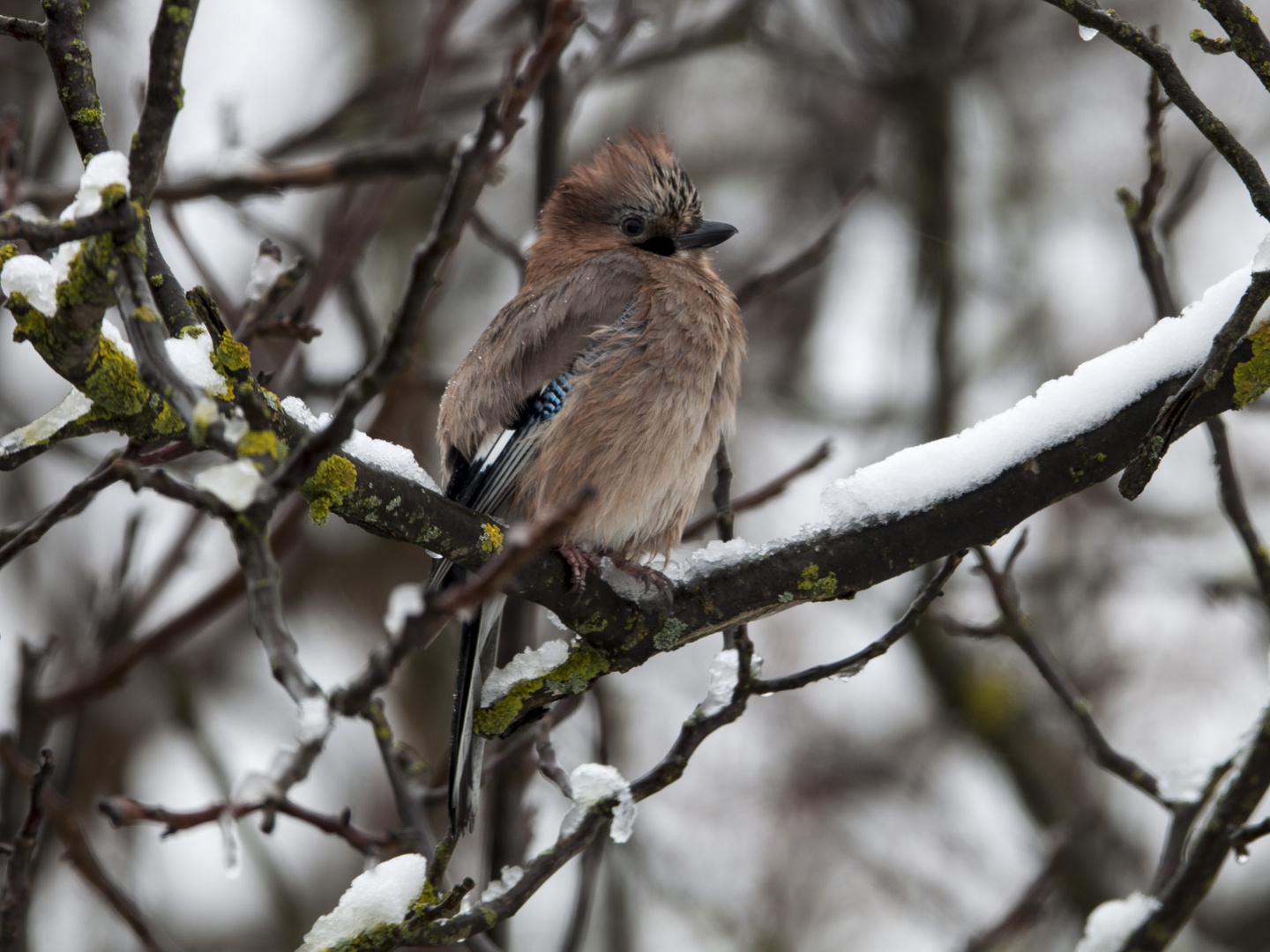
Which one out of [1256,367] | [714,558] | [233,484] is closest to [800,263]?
[714,558]

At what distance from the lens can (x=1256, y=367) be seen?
2.71m

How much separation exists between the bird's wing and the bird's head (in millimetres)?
612

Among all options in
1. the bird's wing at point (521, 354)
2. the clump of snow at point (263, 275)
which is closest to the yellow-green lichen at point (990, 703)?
the bird's wing at point (521, 354)

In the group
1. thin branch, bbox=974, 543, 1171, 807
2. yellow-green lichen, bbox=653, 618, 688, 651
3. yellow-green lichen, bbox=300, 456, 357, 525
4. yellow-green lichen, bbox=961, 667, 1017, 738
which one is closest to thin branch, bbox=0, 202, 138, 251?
yellow-green lichen, bbox=300, 456, 357, 525

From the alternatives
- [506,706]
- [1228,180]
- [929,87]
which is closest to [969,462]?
[506,706]

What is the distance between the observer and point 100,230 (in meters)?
1.79

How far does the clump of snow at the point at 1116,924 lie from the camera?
3207mm

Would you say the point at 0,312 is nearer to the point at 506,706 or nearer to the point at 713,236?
the point at 713,236

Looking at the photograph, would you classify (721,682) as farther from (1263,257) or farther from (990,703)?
(990,703)

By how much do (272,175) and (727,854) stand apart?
5911 millimetres

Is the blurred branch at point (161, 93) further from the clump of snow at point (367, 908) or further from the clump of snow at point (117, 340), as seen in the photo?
the clump of snow at point (367, 908)

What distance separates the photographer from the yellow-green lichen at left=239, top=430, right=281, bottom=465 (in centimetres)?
176

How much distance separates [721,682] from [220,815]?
1694 millimetres

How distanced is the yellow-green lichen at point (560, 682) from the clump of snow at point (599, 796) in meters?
0.21
